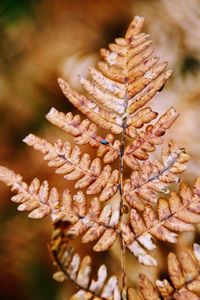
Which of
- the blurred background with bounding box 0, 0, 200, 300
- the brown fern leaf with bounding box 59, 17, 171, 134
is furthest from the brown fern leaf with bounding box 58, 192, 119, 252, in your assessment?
the blurred background with bounding box 0, 0, 200, 300

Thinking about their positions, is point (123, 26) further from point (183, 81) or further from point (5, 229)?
point (5, 229)

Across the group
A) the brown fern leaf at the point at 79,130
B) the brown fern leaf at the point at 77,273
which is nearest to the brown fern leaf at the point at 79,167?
the brown fern leaf at the point at 79,130

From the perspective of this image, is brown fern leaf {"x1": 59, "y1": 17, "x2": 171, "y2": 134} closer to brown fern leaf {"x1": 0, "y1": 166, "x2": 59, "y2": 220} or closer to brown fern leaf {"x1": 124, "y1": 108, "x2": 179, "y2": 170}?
brown fern leaf {"x1": 124, "y1": 108, "x2": 179, "y2": 170}

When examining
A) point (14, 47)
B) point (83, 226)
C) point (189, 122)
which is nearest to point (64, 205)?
point (83, 226)

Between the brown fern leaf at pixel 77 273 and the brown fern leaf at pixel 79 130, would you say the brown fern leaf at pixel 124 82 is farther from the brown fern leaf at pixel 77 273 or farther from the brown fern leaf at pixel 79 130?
the brown fern leaf at pixel 77 273

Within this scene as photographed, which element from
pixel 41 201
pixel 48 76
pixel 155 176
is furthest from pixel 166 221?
pixel 48 76

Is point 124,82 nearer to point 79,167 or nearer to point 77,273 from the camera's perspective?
point 79,167
